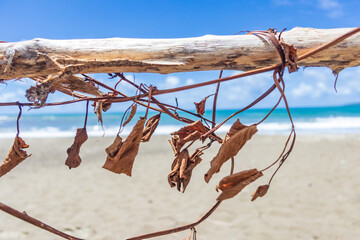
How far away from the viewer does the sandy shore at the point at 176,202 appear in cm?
289

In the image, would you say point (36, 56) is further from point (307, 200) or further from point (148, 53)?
point (307, 200)

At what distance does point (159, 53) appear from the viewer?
1.90 feet

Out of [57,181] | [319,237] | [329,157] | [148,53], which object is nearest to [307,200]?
[319,237]

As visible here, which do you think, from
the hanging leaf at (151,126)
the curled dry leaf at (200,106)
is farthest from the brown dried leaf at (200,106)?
the hanging leaf at (151,126)

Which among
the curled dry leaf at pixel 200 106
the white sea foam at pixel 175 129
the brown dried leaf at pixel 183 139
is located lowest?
the brown dried leaf at pixel 183 139

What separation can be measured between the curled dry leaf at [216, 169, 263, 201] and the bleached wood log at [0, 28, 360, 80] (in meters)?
0.21

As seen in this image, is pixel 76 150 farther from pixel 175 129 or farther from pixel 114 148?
pixel 175 129

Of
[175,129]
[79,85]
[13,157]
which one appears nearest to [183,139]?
[79,85]

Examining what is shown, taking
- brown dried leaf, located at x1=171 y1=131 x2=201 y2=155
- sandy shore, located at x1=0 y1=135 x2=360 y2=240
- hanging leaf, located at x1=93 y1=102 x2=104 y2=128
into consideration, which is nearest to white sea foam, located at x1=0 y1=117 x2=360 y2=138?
sandy shore, located at x1=0 y1=135 x2=360 y2=240

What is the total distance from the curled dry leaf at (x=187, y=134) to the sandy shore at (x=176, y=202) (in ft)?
4.49

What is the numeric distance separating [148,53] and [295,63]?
9.8 inches

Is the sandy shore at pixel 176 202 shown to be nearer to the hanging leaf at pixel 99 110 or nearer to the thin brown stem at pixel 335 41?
the hanging leaf at pixel 99 110

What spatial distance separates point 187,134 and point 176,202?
10.0 feet

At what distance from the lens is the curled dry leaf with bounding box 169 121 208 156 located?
2.23 ft
